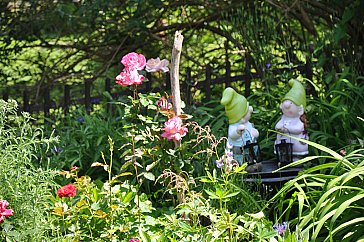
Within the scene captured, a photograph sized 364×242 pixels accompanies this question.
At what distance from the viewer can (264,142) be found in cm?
497

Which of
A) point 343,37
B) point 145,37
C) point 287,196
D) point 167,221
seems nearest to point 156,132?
point 167,221

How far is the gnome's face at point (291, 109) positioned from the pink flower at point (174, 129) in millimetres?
719

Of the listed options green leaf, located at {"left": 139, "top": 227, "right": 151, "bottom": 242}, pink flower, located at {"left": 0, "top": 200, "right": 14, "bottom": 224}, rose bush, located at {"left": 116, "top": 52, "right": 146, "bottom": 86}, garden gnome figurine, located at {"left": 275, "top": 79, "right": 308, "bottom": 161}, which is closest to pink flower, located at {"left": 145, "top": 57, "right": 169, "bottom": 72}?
rose bush, located at {"left": 116, "top": 52, "right": 146, "bottom": 86}

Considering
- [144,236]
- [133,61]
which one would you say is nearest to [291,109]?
[133,61]

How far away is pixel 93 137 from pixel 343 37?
201 centimetres

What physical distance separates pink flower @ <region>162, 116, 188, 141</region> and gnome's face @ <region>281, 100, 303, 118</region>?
72cm

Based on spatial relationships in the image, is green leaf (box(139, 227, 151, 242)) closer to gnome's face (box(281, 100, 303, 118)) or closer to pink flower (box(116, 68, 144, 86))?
pink flower (box(116, 68, 144, 86))

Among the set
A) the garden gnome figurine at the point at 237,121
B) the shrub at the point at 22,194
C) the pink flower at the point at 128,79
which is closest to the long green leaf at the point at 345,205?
the garden gnome figurine at the point at 237,121

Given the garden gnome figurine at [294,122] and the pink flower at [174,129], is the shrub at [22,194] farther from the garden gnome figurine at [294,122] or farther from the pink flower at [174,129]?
the garden gnome figurine at [294,122]

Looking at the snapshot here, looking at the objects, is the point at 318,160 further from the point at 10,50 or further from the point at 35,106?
the point at 10,50

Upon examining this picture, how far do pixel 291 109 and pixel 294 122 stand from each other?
0.27 ft

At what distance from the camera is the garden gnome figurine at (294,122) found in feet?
14.7

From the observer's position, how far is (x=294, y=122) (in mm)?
4508

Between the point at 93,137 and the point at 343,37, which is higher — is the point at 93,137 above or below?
below
